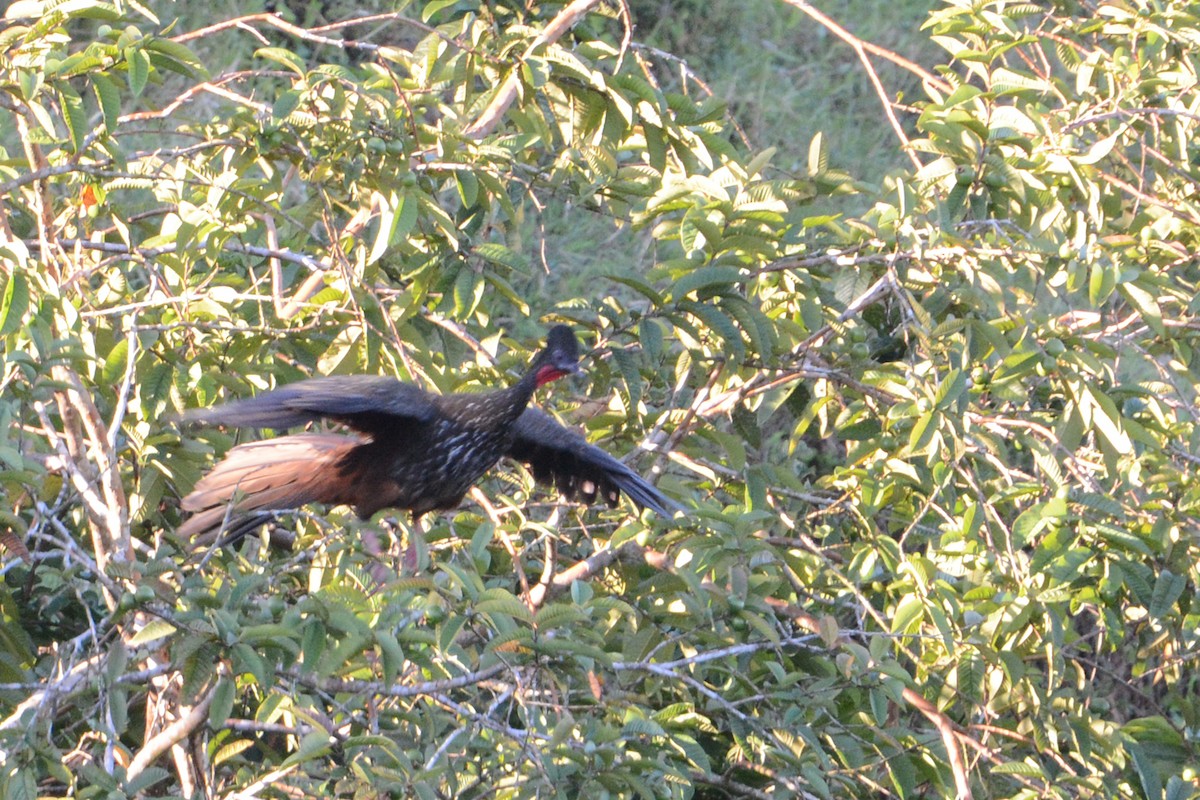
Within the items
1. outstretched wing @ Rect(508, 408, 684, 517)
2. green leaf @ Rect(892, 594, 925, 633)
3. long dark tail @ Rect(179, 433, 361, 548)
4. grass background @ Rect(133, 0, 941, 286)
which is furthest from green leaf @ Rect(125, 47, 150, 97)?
grass background @ Rect(133, 0, 941, 286)

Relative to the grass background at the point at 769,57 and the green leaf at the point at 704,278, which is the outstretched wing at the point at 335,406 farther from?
the grass background at the point at 769,57

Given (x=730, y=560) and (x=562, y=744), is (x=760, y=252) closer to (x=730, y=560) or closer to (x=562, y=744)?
(x=730, y=560)

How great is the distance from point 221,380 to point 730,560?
1192 mm

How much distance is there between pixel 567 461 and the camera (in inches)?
152

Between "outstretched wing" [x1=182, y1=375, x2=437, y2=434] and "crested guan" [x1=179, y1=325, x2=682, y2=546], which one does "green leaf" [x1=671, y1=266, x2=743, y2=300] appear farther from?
"outstretched wing" [x1=182, y1=375, x2=437, y2=434]

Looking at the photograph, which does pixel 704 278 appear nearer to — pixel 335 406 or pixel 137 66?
pixel 335 406

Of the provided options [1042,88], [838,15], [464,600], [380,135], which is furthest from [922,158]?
[464,600]

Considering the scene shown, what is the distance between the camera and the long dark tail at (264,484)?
10.6 ft

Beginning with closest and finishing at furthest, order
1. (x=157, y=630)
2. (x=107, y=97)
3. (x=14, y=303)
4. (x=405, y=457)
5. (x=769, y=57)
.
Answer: (x=157, y=630)
(x=14, y=303)
(x=107, y=97)
(x=405, y=457)
(x=769, y=57)

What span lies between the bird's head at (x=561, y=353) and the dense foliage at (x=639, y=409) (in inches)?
4.3

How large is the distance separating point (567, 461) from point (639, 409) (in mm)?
384

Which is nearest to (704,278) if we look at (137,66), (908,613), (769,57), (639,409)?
(639,409)

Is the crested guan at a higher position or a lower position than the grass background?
higher

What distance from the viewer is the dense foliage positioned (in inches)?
103
